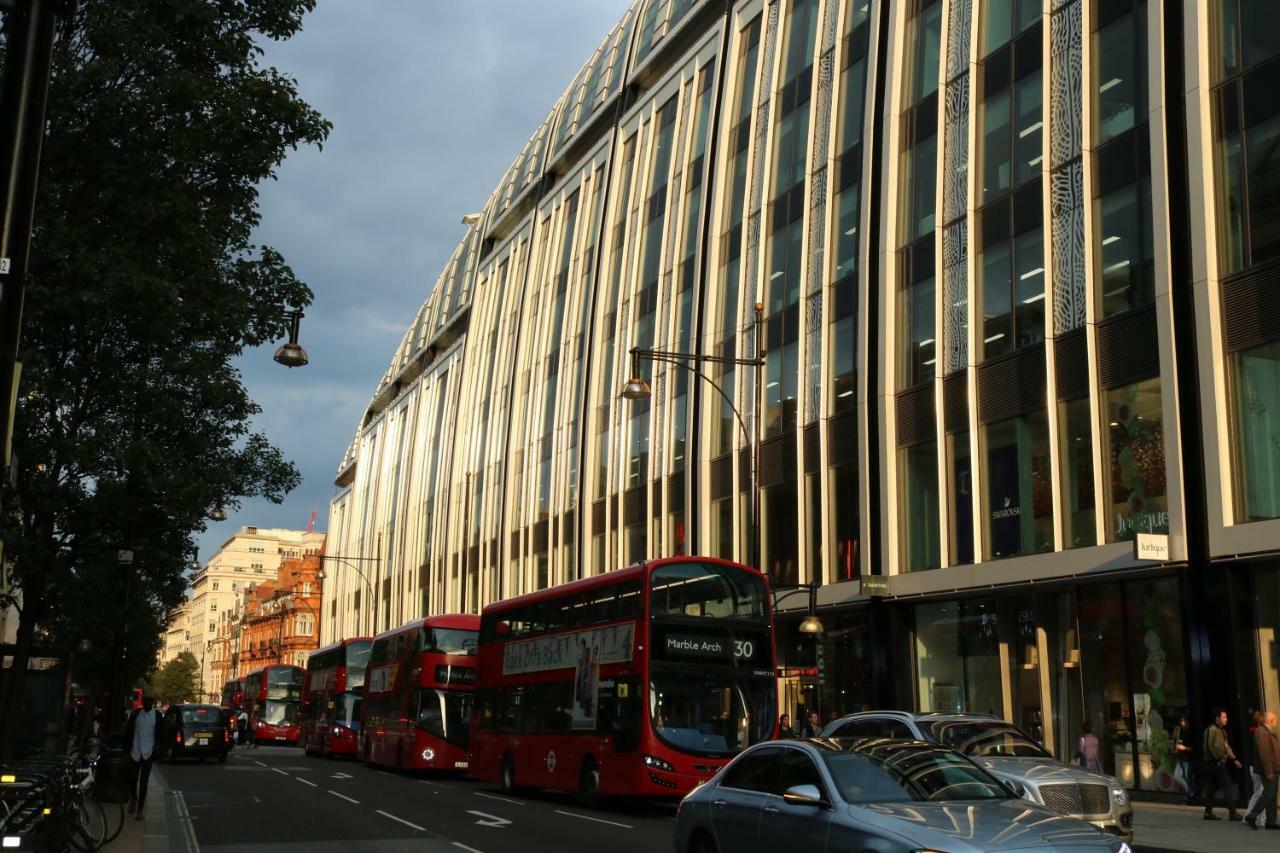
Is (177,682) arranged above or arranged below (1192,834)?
below

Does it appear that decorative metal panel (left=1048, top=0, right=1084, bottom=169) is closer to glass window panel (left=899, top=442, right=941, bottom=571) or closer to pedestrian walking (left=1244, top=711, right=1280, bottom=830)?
glass window panel (left=899, top=442, right=941, bottom=571)

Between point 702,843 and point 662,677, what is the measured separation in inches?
386

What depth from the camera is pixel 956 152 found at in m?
28.9

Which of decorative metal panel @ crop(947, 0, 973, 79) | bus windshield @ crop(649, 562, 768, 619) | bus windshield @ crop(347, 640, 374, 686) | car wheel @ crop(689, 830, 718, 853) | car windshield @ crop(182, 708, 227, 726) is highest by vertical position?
decorative metal panel @ crop(947, 0, 973, 79)

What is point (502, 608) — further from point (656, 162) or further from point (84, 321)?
point (656, 162)

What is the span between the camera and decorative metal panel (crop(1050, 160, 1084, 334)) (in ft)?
81.0

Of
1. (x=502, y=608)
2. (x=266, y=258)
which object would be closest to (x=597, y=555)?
(x=502, y=608)

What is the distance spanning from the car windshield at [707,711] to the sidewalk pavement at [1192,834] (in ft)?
20.3

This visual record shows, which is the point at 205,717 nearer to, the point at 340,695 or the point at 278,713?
the point at 340,695

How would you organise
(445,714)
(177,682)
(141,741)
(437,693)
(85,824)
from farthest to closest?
1. (177,682)
2. (445,714)
3. (437,693)
4. (141,741)
5. (85,824)

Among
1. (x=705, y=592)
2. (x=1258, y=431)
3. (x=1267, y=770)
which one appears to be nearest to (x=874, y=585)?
(x=705, y=592)

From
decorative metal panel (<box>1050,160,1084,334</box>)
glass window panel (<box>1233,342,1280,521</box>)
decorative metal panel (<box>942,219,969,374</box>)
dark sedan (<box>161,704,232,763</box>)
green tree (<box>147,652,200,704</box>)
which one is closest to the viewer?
glass window panel (<box>1233,342,1280,521</box>)

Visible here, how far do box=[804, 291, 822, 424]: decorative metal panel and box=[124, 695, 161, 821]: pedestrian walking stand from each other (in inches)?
744

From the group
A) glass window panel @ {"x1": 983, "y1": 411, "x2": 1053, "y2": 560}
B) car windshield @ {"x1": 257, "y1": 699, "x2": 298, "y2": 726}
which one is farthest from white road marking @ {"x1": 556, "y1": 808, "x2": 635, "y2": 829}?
car windshield @ {"x1": 257, "y1": 699, "x2": 298, "y2": 726}
